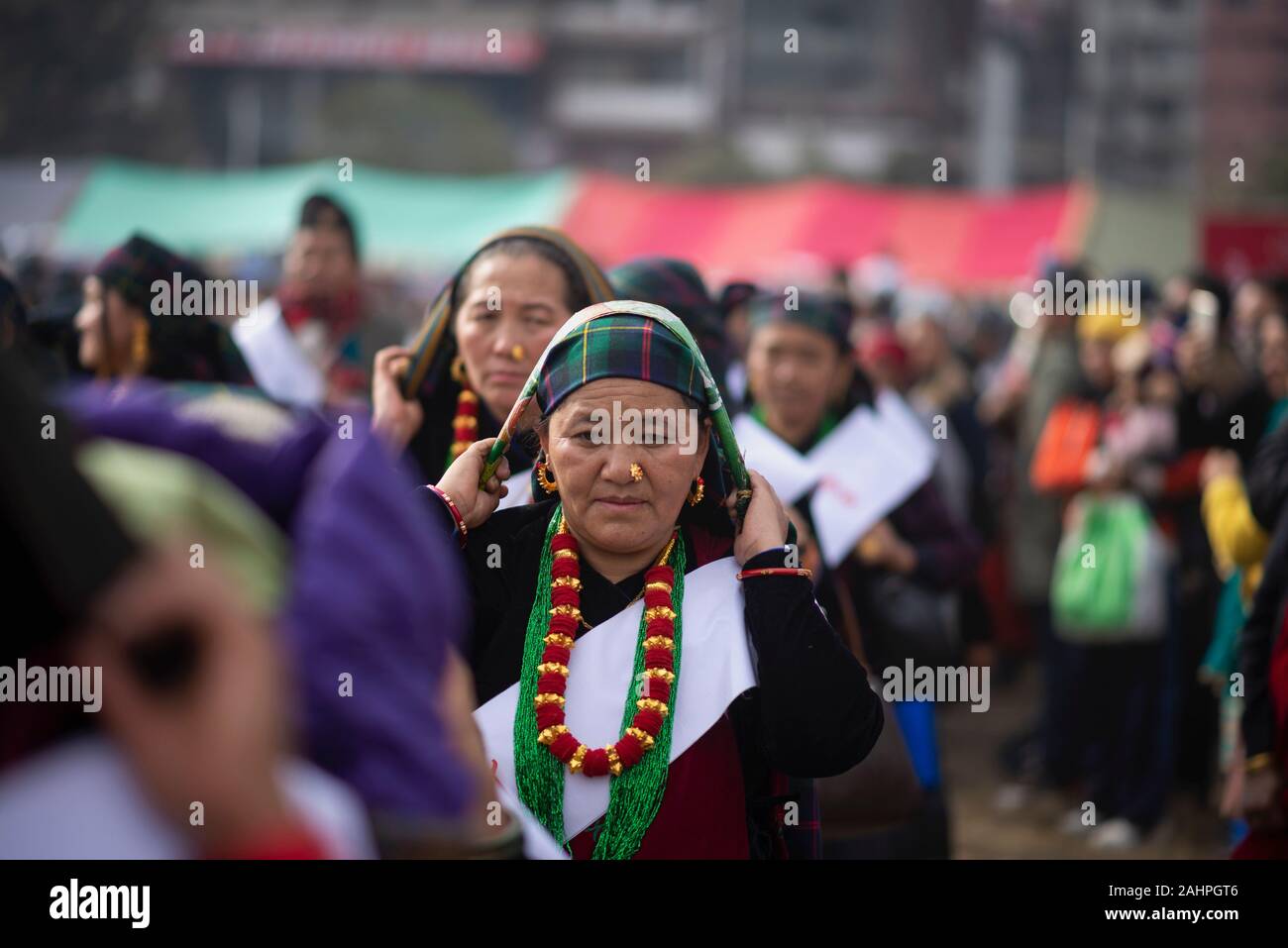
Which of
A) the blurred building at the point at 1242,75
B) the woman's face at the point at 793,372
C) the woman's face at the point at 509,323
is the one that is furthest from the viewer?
the blurred building at the point at 1242,75

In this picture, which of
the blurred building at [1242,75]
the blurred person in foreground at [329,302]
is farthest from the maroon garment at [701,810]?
the blurred building at [1242,75]

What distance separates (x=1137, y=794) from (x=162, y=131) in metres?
42.4

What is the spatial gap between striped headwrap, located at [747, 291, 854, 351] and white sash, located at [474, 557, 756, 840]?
2277 mm

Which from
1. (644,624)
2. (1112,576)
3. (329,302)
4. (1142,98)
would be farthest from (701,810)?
(1142,98)

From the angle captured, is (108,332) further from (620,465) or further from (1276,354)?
(1276,354)

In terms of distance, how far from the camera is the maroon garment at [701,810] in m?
2.65

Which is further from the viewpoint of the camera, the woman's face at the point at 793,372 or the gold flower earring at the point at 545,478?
the woman's face at the point at 793,372

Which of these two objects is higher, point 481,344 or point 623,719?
point 481,344

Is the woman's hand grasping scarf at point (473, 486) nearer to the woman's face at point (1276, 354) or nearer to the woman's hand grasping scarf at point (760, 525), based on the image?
the woman's hand grasping scarf at point (760, 525)

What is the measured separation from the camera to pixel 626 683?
279 cm

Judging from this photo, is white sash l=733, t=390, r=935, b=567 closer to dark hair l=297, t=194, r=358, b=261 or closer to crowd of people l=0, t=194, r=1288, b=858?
crowd of people l=0, t=194, r=1288, b=858

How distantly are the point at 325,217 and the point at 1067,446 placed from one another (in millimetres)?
3517

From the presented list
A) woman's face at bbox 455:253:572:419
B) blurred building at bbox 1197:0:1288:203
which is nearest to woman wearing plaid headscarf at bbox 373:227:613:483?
woman's face at bbox 455:253:572:419

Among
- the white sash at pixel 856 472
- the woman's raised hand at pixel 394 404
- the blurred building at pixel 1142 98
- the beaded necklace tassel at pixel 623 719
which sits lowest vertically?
the beaded necklace tassel at pixel 623 719
